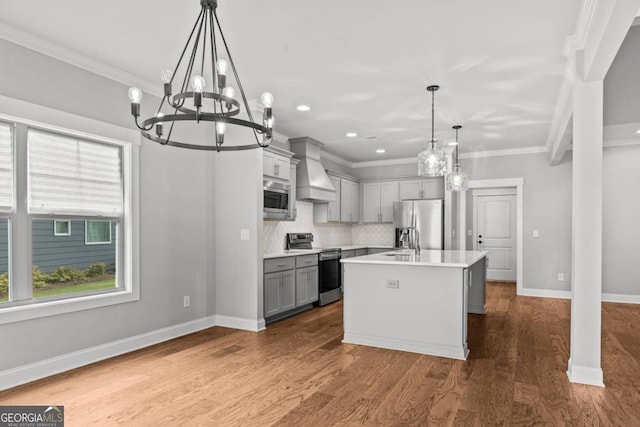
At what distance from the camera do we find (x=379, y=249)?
766 cm

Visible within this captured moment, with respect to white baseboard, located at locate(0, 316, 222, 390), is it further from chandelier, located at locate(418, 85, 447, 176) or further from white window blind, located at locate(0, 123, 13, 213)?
chandelier, located at locate(418, 85, 447, 176)

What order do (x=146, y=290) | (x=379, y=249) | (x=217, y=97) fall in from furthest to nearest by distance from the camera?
(x=379, y=249) < (x=146, y=290) < (x=217, y=97)

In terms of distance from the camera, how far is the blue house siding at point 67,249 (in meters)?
3.24

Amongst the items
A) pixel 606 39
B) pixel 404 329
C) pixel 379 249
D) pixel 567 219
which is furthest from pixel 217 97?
pixel 567 219

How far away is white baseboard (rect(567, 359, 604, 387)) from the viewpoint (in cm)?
301

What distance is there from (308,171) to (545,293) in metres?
4.45

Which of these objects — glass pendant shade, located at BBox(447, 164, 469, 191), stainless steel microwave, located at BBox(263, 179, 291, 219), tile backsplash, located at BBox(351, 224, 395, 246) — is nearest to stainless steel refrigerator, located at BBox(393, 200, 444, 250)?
tile backsplash, located at BBox(351, 224, 395, 246)

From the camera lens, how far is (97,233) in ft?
12.1

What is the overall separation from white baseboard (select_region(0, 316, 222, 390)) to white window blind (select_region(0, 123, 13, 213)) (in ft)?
3.96

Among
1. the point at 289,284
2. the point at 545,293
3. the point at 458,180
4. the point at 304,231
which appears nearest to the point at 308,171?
the point at 304,231

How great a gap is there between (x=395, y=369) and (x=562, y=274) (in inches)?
186

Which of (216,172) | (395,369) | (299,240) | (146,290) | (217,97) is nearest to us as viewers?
(217,97)

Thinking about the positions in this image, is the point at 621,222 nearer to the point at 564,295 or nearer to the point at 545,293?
the point at 564,295

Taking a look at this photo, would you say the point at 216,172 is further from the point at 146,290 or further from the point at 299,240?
A: the point at 299,240
